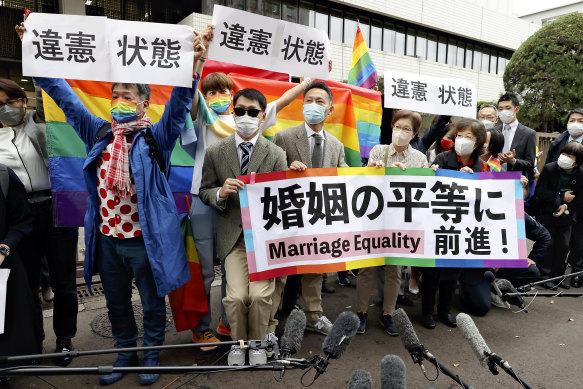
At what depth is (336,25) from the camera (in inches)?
724

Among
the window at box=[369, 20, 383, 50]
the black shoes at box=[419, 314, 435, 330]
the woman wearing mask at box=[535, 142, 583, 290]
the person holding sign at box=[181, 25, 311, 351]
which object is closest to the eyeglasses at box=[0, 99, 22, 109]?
the person holding sign at box=[181, 25, 311, 351]

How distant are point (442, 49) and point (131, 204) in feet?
79.7

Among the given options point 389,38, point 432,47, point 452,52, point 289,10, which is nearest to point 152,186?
point 289,10

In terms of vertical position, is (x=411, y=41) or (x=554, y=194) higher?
(x=411, y=41)

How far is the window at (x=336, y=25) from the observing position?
59.6 ft

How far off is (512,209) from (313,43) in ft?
8.07

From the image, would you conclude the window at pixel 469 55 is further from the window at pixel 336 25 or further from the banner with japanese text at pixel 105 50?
the banner with japanese text at pixel 105 50

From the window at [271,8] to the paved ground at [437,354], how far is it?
14.6 meters

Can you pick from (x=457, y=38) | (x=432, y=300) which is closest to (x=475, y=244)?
(x=432, y=300)

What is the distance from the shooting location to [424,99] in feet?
14.6

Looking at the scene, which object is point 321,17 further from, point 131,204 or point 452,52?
point 131,204

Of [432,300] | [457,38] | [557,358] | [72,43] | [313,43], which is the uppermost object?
[457,38]

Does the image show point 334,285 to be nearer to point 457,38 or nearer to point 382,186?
point 382,186

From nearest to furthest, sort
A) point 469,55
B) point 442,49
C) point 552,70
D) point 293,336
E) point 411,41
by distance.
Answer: point 293,336, point 552,70, point 411,41, point 442,49, point 469,55
